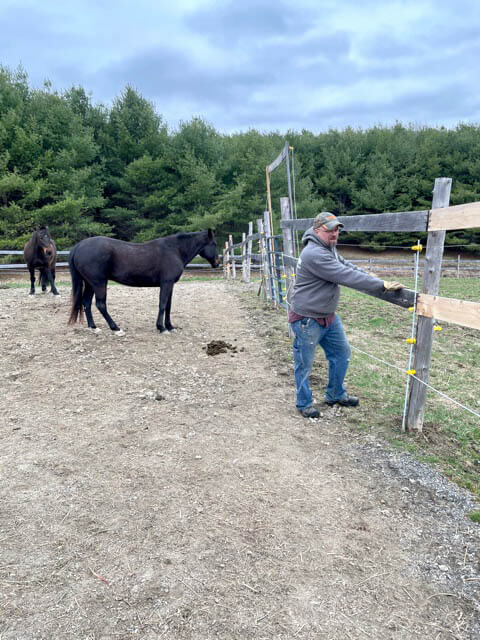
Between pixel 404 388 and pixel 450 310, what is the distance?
2.06 metres

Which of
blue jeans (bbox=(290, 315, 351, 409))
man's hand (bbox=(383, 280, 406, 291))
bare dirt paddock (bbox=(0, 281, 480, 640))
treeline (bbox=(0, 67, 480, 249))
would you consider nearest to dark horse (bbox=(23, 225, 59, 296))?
bare dirt paddock (bbox=(0, 281, 480, 640))

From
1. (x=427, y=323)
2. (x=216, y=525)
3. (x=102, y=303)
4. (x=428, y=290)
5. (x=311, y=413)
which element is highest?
(x=428, y=290)

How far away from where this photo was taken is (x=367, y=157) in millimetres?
35125

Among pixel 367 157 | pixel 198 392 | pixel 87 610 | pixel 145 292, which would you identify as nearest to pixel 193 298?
pixel 145 292

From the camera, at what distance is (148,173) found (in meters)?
23.3

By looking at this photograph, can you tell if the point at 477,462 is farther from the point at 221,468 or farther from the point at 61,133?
the point at 61,133

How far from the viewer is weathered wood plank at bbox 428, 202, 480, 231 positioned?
2494mm

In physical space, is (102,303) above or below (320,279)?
below

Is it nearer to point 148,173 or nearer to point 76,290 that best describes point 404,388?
point 76,290

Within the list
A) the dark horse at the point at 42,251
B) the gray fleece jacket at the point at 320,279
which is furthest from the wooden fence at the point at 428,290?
the dark horse at the point at 42,251

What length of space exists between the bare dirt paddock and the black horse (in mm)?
2454

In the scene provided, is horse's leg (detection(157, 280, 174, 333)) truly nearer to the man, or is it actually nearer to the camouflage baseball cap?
the man

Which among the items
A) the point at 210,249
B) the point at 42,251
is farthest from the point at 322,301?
the point at 42,251

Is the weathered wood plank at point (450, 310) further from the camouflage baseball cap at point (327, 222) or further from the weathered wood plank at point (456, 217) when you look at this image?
the camouflage baseball cap at point (327, 222)
